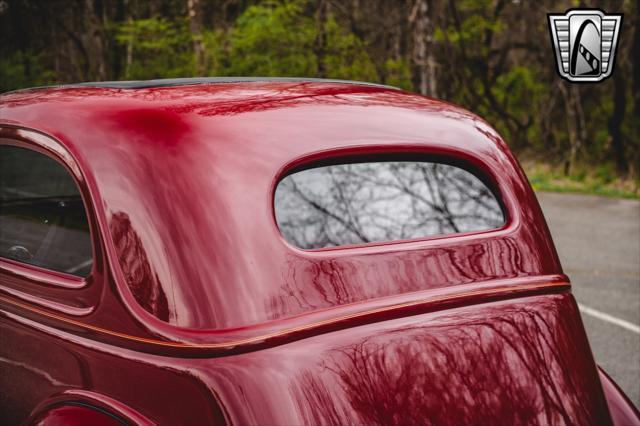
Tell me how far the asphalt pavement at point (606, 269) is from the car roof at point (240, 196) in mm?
2921

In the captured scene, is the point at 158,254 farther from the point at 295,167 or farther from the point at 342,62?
the point at 342,62

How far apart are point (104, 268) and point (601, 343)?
15.2 ft

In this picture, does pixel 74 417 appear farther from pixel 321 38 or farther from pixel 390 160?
pixel 321 38

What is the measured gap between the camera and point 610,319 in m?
6.06

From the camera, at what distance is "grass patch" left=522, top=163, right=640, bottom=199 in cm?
1435

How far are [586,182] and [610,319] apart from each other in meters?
10.4

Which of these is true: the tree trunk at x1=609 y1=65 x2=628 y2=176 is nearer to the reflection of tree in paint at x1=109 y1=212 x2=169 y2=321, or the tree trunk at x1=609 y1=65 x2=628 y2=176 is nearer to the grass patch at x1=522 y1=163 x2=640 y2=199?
the grass patch at x1=522 y1=163 x2=640 y2=199

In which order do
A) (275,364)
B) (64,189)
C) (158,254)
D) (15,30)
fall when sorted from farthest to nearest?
(15,30) → (64,189) → (158,254) → (275,364)

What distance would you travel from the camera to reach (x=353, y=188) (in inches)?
80.7

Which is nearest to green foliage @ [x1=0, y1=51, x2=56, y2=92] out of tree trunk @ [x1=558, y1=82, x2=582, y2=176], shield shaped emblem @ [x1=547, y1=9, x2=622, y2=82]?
tree trunk @ [x1=558, y1=82, x2=582, y2=176]

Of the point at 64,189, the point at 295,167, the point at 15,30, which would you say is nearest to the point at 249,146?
the point at 295,167

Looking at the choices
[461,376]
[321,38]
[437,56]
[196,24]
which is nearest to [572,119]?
[437,56]

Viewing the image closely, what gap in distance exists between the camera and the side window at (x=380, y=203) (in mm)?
1950

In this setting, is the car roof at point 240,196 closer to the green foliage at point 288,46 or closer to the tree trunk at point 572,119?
the tree trunk at point 572,119
